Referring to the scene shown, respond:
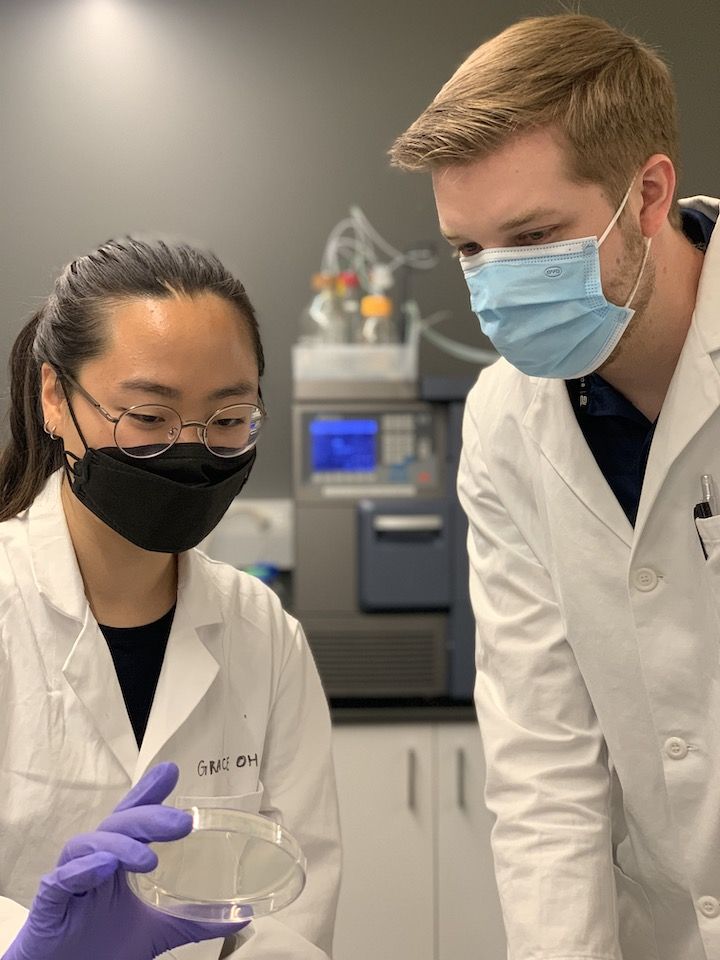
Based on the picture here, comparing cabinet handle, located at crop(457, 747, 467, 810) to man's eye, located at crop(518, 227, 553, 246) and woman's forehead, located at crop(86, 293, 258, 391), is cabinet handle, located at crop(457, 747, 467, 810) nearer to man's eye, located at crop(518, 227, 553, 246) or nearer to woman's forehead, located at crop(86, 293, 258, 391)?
woman's forehead, located at crop(86, 293, 258, 391)

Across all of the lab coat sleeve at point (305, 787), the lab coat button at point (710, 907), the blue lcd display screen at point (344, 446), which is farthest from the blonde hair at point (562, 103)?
the blue lcd display screen at point (344, 446)

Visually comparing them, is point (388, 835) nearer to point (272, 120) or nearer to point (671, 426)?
point (671, 426)

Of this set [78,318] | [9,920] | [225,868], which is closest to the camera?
[225,868]

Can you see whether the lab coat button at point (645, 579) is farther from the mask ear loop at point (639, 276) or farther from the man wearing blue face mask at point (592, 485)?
the mask ear loop at point (639, 276)

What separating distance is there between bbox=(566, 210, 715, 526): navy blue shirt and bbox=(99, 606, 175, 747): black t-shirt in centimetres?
54

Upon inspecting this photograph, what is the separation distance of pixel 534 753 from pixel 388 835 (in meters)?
1.46

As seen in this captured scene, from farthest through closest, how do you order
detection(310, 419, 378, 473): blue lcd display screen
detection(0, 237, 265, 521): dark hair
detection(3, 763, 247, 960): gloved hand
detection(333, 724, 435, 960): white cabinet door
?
1. detection(310, 419, 378, 473): blue lcd display screen
2. detection(333, 724, 435, 960): white cabinet door
3. detection(0, 237, 265, 521): dark hair
4. detection(3, 763, 247, 960): gloved hand

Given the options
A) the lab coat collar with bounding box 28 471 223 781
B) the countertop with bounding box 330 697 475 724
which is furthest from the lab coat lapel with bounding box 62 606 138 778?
the countertop with bounding box 330 697 475 724

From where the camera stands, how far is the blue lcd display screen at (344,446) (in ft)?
9.10

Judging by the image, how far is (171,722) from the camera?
126 cm

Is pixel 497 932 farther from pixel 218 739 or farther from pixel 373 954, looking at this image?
pixel 218 739

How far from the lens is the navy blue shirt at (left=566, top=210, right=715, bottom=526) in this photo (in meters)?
1.32

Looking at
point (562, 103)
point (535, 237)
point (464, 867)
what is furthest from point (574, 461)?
point (464, 867)

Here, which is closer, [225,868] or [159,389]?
[225,868]
